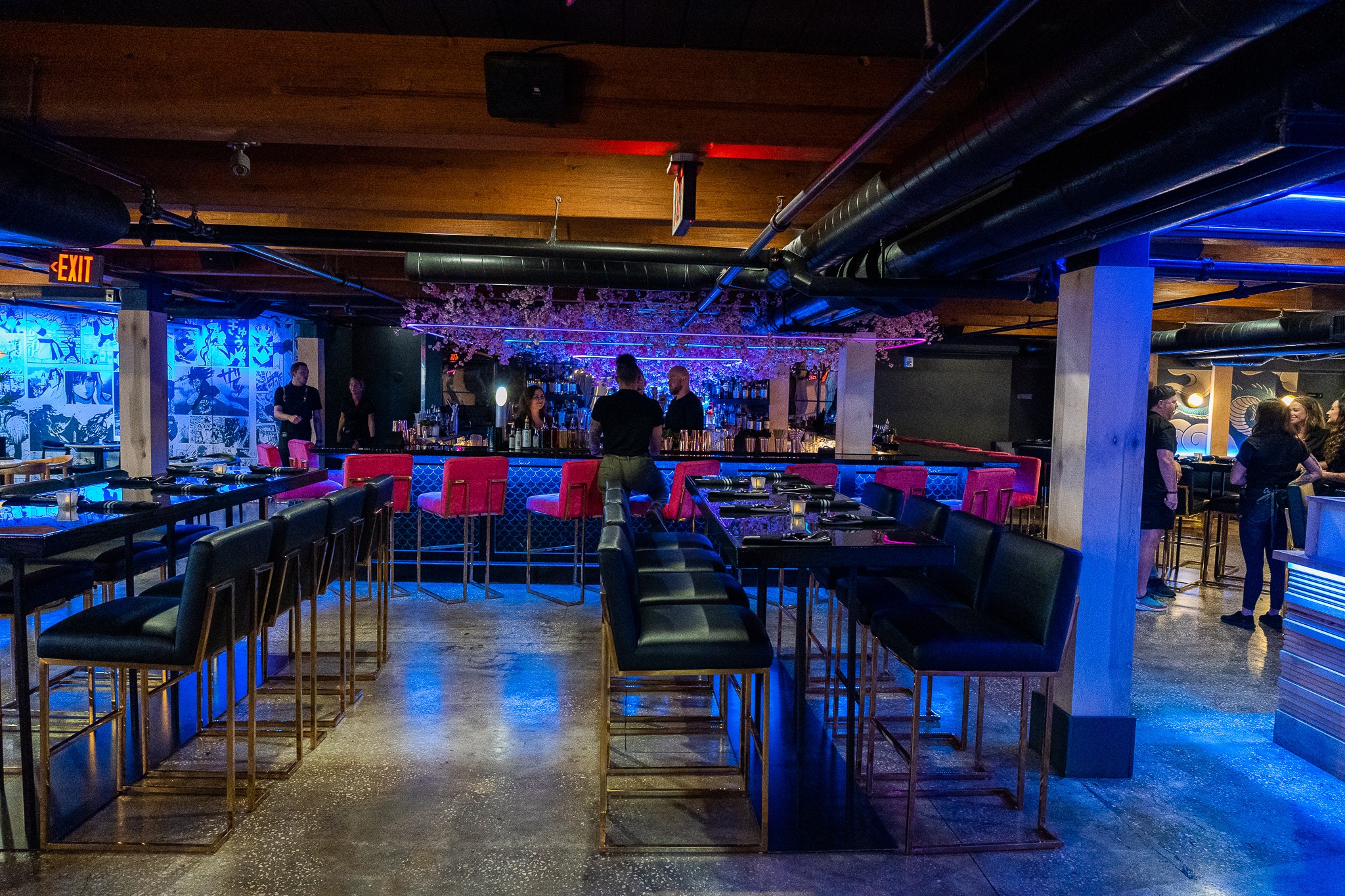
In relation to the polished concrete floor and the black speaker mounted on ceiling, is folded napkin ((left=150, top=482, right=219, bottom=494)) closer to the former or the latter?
the polished concrete floor

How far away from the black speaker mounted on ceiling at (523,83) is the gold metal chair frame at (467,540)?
3.67m

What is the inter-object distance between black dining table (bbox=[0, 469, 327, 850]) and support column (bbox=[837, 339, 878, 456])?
6.66 meters

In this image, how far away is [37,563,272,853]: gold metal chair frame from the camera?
2734mm

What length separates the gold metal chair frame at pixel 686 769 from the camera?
278 centimetres

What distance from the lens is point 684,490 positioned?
6.27 metres

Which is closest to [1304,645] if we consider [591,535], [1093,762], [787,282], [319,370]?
[1093,762]

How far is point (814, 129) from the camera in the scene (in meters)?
3.27

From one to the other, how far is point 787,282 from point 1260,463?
12.0 feet

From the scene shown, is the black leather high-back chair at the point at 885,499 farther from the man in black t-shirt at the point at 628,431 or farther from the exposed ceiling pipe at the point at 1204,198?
the man in black t-shirt at the point at 628,431

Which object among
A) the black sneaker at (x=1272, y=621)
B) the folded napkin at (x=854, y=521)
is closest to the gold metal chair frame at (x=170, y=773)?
the folded napkin at (x=854, y=521)

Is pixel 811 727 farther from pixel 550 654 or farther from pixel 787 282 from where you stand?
pixel 787 282

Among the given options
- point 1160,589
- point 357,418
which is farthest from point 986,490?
point 357,418

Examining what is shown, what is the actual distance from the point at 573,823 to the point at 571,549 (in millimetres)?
4209

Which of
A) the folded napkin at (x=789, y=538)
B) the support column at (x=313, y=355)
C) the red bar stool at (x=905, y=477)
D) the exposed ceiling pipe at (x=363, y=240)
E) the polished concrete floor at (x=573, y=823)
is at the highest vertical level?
the exposed ceiling pipe at (x=363, y=240)
